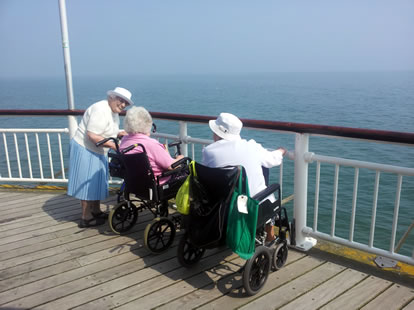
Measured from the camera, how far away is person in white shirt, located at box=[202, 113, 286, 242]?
2385 millimetres

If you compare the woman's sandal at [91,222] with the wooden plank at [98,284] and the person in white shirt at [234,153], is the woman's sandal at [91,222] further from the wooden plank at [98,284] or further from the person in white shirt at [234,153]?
the person in white shirt at [234,153]

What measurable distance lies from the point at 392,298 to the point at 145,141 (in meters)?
2.02

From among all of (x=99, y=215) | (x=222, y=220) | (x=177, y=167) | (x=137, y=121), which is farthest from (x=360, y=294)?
(x=99, y=215)

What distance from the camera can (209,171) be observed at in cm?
231

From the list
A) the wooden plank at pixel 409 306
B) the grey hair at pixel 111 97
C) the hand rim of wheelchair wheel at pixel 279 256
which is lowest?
the wooden plank at pixel 409 306

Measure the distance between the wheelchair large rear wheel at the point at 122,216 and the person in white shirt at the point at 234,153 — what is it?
1145 millimetres

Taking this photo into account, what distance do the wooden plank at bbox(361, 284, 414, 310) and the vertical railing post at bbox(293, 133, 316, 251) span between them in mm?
698

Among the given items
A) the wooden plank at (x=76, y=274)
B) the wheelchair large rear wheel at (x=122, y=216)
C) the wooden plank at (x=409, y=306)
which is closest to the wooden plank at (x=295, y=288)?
the wooden plank at (x=409, y=306)

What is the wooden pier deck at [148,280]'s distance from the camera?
2.27 metres

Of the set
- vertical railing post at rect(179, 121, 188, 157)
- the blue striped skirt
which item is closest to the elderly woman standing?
the blue striped skirt

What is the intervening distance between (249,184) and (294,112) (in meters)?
29.0

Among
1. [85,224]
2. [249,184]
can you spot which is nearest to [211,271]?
[249,184]

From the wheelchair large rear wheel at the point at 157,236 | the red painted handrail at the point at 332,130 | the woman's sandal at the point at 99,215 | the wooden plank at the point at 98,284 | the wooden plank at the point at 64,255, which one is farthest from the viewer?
the woman's sandal at the point at 99,215

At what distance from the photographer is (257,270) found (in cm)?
235
